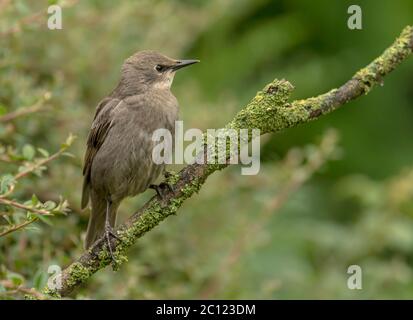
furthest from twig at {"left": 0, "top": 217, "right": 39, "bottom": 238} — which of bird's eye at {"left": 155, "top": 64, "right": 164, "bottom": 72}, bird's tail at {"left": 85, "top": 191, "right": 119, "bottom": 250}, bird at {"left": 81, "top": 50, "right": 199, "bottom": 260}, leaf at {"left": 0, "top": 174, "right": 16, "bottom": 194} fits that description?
bird's eye at {"left": 155, "top": 64, "right": 164, "bottom": 72}

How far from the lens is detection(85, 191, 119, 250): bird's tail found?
5.09 m

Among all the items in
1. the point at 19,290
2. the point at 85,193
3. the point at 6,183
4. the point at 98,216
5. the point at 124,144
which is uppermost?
the point at 124,144

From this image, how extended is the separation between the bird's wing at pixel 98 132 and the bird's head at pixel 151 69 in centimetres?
24

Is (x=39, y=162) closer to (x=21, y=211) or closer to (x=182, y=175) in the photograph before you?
(x=21, y=211)

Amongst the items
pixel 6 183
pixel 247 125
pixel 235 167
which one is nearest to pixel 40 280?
pixel 6 183

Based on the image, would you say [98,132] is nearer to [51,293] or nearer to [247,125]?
[247,125]

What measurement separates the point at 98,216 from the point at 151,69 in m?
1.02

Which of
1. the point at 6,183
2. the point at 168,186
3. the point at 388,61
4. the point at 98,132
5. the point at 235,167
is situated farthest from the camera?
the point at 235,167

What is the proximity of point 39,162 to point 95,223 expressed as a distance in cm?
136

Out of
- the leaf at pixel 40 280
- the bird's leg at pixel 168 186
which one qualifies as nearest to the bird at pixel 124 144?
the bird's leg at pixel 168 186

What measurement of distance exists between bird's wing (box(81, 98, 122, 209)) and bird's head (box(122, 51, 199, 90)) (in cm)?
24

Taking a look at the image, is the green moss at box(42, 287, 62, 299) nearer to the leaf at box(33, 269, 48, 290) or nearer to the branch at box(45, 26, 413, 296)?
the leaf at box(33, 269, 48, 290)

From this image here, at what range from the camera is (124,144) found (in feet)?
16.7

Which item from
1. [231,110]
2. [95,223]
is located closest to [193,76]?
[231,110]
